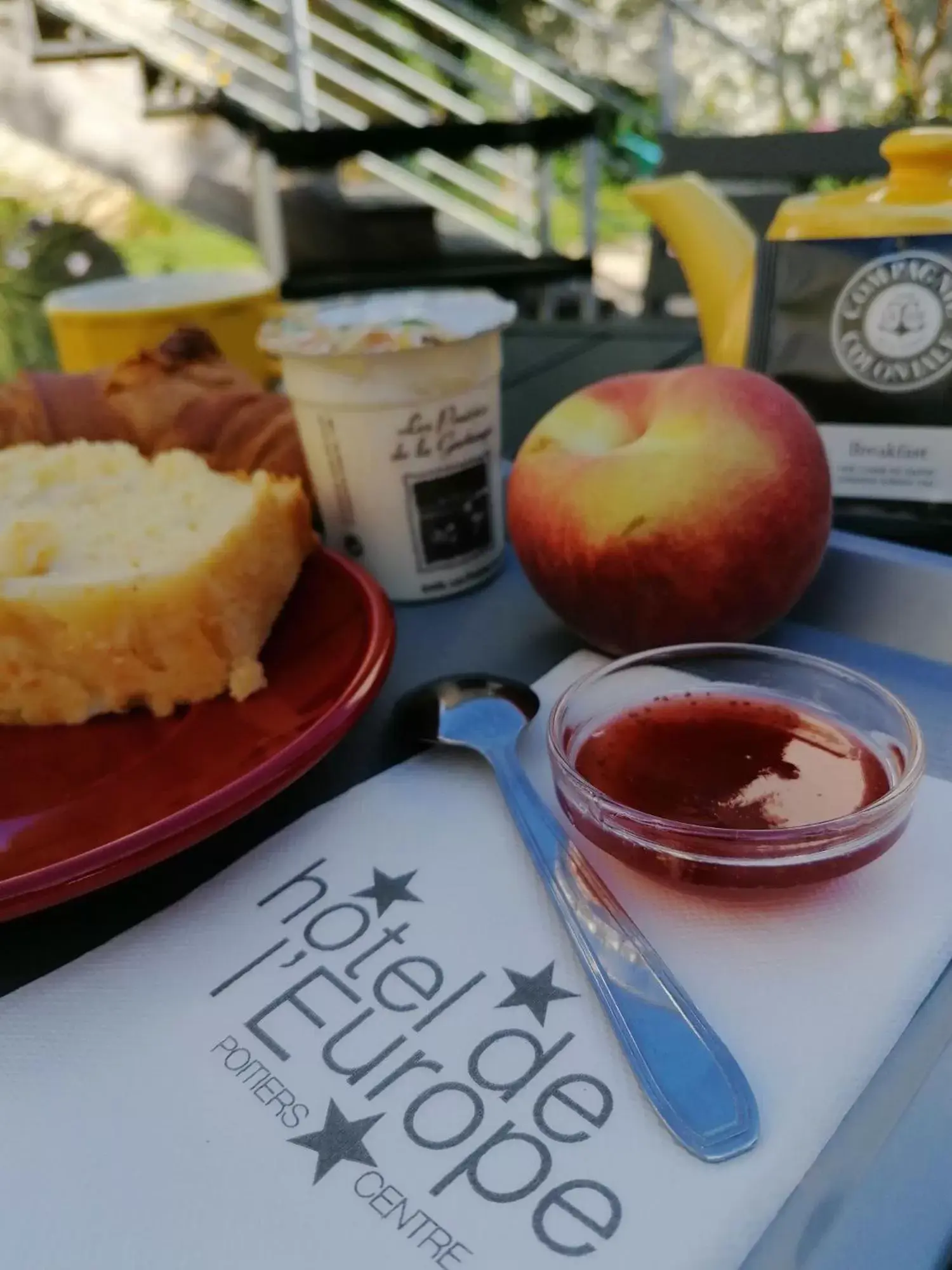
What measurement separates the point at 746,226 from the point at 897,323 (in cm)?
23

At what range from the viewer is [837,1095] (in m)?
0.32

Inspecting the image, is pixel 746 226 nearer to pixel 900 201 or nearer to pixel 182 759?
pixel 900 201

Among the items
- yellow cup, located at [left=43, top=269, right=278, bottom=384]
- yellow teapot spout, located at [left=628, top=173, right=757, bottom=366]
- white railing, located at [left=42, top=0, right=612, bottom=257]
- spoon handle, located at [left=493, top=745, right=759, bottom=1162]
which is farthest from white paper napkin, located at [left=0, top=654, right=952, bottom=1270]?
white railing, located at [left=42, top=0, right=612, bottom=257]

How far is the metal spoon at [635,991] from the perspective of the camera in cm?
31

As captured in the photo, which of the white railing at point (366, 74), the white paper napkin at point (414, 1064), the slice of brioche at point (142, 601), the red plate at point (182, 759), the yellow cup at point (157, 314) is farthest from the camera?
the white railing at point (366, 74)

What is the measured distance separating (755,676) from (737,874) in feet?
0.52

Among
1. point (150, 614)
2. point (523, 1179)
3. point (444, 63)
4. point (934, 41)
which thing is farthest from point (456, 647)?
point (444, 63)

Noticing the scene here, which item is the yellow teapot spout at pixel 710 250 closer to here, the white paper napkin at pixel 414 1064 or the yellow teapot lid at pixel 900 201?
the yellow teapot lid at pixel 900 201

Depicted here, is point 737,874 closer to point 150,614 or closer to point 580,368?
point 150,614

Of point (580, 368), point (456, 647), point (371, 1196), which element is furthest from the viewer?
point (580, 368)

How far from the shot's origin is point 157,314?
86 centimetres

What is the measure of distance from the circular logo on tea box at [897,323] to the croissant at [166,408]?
400 millimetres

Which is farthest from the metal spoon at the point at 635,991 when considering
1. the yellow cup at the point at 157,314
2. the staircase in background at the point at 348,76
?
the staircase in background at the point at 348,76

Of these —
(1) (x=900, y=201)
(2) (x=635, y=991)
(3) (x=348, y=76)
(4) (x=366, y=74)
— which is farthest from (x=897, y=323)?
(4) (x=366, y=74)
